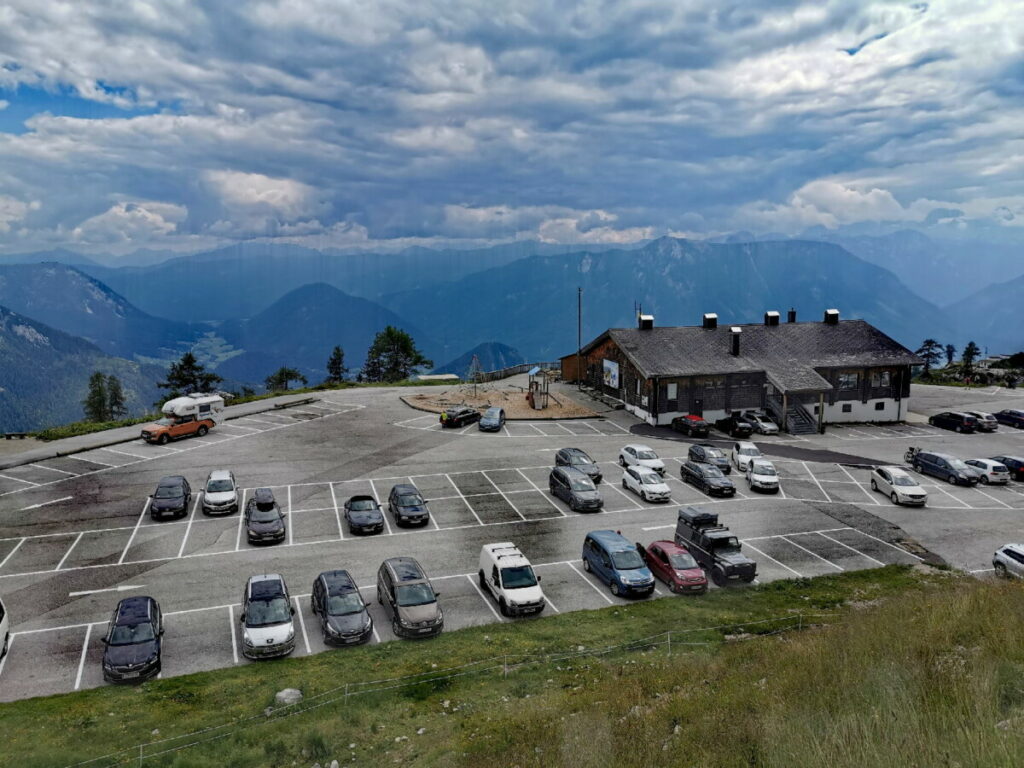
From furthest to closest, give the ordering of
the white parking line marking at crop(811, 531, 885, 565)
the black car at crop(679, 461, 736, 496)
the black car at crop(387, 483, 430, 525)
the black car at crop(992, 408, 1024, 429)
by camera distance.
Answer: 1. the black car at crop(992, 408, 1024, 429)
2. the black car at crop(679, 461, 736, 496)
3. the black car at crop(387, 483, 430, 525)
4. the white parking line marking at crop(811, 531, 885, 565)

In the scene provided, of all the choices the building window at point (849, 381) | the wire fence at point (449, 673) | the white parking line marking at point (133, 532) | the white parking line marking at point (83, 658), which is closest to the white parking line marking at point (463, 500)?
the white parking line marking at point (133, 532)

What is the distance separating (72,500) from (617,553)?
95.4 ft

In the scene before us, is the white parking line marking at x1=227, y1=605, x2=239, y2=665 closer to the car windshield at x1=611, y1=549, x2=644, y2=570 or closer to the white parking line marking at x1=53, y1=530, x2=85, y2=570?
the white parking line marking at x1=53, y1=530, x2=85, y2=570

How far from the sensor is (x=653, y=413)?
57.4m

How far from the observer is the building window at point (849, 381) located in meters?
62.0

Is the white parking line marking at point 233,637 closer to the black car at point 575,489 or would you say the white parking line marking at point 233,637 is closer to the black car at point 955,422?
the black car at point 575,489

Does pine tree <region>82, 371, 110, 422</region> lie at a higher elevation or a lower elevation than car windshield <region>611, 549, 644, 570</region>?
lower

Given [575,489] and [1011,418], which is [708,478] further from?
[1011,418]

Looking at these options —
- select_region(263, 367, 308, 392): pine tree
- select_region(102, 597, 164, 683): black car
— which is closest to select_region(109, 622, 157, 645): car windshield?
select_region(102, 597, 164, 683): black car

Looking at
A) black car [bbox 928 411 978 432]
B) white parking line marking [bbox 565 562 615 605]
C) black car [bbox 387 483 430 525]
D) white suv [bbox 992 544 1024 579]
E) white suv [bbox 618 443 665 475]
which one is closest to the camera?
white parking line marking [bbox 565 562 615 605]

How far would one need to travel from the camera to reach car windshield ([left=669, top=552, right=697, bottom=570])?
2683 centimetres

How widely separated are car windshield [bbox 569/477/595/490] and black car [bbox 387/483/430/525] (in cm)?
781

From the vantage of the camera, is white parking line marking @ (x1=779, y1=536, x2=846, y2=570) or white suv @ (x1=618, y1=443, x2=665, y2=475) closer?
white parking line marking @ (x1=779, y1=536, x2=846, y2=570)

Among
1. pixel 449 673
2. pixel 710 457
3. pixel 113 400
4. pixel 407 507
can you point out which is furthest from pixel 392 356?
pixel 449 673
